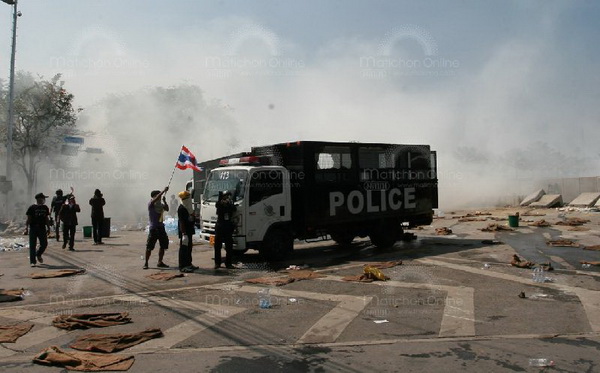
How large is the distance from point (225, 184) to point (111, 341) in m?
5.89

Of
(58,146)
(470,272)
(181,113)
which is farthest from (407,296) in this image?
(181,113)

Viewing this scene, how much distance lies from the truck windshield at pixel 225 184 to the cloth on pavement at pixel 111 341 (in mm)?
5136

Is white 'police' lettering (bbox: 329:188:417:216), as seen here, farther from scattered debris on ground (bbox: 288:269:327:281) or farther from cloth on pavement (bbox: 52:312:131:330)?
cloth on pavement (bbox: 52:312:131:330)

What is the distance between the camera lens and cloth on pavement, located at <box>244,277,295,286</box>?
820cm

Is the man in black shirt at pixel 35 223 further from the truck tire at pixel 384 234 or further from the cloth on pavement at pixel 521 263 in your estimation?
the cloth on pavement at pixel 521 263

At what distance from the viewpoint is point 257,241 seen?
1039cm

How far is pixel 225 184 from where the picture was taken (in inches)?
421

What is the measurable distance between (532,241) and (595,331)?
29.3 ft

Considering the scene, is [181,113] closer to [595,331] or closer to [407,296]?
[407,296]

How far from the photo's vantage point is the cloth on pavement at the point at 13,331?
5227 millimetres

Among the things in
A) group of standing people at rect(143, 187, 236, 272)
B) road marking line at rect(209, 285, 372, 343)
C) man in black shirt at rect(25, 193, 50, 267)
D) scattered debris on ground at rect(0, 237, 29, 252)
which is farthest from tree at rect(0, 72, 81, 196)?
road marking line at rect(209, 285, 372, 343)

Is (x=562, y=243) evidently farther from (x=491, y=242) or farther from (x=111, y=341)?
(x=111, y=341)

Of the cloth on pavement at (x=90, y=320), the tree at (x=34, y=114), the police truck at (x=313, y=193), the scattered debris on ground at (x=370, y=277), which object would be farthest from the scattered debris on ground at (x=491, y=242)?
the tree at (x=34, y=114)

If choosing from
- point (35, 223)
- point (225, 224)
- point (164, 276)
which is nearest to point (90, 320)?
point (164, 276)
